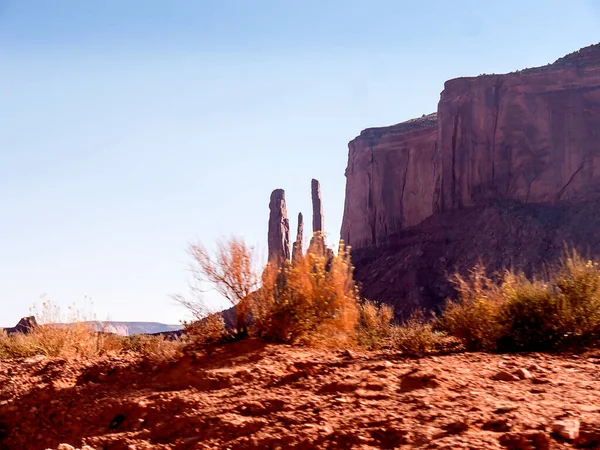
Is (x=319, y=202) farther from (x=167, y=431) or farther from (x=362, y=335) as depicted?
(x=167, y=431)

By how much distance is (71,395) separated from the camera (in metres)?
8.30

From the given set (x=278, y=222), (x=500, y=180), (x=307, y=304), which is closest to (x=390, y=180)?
(x=278, y=222)

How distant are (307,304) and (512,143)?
142ft

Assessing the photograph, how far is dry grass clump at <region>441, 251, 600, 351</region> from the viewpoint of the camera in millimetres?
9445

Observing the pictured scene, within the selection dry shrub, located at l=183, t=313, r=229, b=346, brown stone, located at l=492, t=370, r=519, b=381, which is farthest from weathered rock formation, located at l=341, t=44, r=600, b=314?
brown stone, located at l=492, t=370, r=519, b=381

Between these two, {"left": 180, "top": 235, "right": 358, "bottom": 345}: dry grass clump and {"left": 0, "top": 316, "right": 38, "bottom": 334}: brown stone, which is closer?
{"left": 180, "top": 235, "right": 358, "bottom": 345}: dry grass clump

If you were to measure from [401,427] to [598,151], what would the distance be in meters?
46.3

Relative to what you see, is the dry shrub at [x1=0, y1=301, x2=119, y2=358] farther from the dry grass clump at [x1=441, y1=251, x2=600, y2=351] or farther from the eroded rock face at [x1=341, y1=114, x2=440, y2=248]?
the eroded rock face at [x1=341, y1=114, x2=440, y2=248]

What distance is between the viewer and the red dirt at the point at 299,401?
17.0 feet

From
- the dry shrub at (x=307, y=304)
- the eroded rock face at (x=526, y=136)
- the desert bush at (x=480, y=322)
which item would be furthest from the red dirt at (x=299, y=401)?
the eroded rock face at (x=526, y=136)

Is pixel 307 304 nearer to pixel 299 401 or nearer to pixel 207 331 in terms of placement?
pixel 207 331

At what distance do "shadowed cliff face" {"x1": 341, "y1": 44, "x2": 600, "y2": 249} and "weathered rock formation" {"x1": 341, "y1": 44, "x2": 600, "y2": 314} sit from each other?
0.25 ft

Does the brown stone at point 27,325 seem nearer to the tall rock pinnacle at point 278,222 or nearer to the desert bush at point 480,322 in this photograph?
the desert bush at point 480,322

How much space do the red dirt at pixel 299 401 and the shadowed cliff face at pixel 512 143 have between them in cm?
4140
